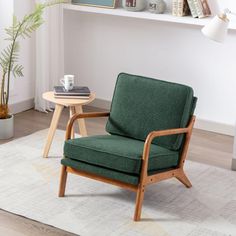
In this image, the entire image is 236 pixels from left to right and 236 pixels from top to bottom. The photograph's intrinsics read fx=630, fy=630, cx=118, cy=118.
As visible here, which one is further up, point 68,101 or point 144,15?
point 144,15

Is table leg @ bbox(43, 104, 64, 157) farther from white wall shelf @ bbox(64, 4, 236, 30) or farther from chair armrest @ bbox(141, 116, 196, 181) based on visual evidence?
white wall shelf @ bbox(64, 4, 236, 30)

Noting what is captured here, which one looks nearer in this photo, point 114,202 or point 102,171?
point 102,171

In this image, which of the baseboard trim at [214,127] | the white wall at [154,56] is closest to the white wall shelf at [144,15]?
the white wall at [154,56]

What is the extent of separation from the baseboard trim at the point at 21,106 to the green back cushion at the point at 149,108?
176cm

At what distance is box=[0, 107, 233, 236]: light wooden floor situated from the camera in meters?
3.78

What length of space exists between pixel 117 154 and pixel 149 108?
56 centimetres

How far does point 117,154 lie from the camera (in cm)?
380

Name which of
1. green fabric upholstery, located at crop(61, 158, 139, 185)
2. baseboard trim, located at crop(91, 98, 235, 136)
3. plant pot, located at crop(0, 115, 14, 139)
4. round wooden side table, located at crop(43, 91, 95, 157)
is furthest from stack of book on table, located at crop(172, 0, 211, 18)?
green fabric upholstery, located at crop(61, 158, 139, 185)

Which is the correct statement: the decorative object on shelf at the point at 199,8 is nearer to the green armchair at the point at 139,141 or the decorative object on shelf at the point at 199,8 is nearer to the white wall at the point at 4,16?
the green armchair at the point at 139,141

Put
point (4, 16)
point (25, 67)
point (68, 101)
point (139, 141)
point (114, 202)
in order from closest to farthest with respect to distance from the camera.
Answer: point (114, 202) < point (139, 141) < point (68, 101) < point (4, 16) < point (25, 67)

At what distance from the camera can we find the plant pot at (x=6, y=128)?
16.9ft

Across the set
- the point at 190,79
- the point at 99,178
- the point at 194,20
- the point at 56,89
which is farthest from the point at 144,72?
the point at 99,178

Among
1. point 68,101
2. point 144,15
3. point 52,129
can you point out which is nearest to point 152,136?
point 68,101

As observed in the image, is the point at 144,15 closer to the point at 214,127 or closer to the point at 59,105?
the point at 214,127
